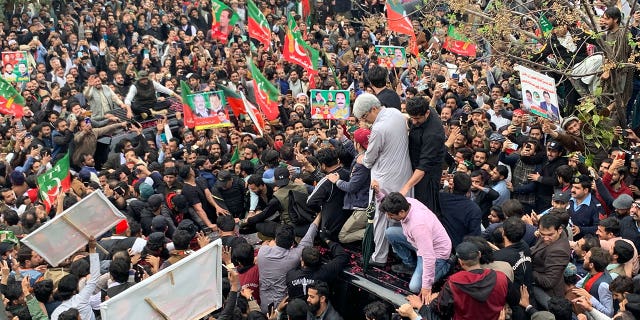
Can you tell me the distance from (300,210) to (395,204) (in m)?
2.15

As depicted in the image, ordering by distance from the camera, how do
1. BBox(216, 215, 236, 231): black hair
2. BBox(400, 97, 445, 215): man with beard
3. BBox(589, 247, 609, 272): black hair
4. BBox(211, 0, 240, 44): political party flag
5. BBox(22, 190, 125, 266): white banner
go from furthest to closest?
1. BBox(211, 0, 240, 44): political party flag
2. BBox(216, 215, 236, 231): black hair
3. BBox(22, 190, 125, 266): white banner
4. BBox(589, 247, 609, 272): black hair
5. BBox(400, 97, 445, 215): man with beard

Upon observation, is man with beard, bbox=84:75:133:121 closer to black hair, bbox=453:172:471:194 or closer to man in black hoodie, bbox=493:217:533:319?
black hair, bbox=453:172:471:194

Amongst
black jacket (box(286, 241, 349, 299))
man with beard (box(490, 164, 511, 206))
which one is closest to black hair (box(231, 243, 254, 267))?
black jacket (box(286, 241, 349, 299))

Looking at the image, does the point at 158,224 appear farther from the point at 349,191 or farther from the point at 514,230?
the point at 514,230

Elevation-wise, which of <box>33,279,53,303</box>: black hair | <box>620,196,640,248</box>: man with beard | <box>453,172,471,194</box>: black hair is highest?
<box>453,172,471,194</box>: black hair

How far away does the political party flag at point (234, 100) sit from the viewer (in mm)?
14945

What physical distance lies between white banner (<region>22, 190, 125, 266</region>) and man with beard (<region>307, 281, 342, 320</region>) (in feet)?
9.24

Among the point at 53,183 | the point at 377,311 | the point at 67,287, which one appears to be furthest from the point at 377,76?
the point at 53,183

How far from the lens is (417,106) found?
786cm

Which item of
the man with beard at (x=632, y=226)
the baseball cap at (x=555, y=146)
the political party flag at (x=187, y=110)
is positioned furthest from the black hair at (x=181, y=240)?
the political party flag at (x=187, y=110)

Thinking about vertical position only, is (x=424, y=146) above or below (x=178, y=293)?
above

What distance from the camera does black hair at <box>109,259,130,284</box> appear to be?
8.25m

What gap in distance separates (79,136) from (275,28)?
9.28 metres

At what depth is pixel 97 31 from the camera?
22562mm
